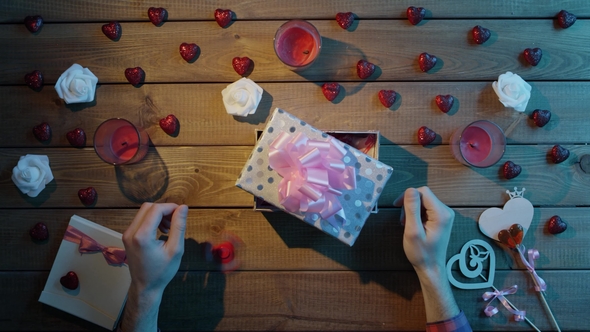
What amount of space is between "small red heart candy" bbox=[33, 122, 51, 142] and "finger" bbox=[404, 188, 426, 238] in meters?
1.41

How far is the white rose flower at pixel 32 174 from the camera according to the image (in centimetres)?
183

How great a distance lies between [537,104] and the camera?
1.90 m

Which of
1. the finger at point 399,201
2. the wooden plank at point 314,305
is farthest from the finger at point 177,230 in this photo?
the finger at point 399,201

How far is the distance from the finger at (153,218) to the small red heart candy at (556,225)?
1.45 meters

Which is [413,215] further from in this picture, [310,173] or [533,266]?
[533,266]

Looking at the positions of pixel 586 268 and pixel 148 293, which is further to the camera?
pixel 586 268

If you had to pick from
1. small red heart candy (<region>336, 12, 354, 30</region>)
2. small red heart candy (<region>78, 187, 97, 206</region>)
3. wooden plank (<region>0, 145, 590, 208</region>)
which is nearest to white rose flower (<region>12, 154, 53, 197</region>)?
wooden plank (<region>0, 145, 590, 208</region>)

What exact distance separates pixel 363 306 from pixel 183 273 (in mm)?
728

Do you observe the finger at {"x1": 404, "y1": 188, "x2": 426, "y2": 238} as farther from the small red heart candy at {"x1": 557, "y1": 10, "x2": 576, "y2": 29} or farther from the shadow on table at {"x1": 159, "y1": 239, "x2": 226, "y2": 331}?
the small red heart candy at {"x1": 557, "y1": 10, "x2": 576, "y2": 29}

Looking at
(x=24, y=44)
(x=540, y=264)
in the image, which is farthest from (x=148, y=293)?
(x=540, y=264)

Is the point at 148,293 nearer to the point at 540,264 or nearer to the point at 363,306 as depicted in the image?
the point at 363,306

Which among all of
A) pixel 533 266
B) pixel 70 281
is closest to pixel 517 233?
pixel 533 266

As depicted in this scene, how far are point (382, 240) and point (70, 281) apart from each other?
123cm

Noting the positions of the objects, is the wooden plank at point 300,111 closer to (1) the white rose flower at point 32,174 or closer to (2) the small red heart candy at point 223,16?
(1) the white rose flower at point 32,174
